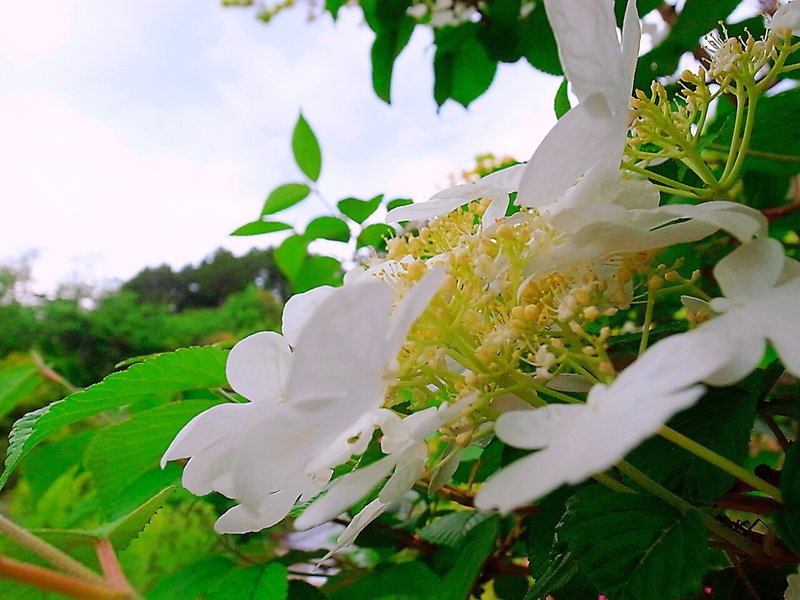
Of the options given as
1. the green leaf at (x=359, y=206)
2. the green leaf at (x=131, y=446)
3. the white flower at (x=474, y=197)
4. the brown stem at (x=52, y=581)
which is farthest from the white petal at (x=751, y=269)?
the green leaf at (x=359, y=206)

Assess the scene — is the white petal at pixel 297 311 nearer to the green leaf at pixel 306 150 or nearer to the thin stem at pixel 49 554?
the thin stem at pixel 49 554

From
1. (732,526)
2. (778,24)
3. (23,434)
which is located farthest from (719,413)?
(23,434)

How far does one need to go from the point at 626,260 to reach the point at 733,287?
5cm

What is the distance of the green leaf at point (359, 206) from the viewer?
700 mm

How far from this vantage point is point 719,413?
29 cm

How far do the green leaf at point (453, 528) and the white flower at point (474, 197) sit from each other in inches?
10.2

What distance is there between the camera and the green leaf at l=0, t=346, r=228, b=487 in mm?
339

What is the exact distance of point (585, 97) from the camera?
23 cm

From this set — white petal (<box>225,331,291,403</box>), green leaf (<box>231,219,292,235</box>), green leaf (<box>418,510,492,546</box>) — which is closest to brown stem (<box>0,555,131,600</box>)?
white petal (<box>225,331,291,403</box>)

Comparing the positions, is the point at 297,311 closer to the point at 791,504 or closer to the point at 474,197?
the point at 474,197

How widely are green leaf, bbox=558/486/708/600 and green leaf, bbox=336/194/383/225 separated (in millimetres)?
495

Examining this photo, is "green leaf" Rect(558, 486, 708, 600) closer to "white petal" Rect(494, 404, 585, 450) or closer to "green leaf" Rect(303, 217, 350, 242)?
"white petal" Rect(494, 404, 585, 450)

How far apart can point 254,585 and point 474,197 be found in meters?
0.28

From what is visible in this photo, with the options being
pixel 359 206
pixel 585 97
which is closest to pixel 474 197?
pixel 585 97
